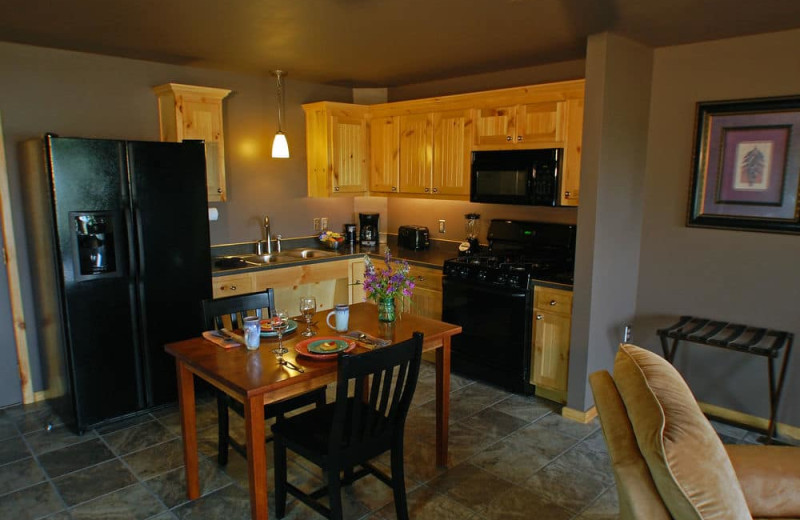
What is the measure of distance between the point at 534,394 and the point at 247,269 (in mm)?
2340

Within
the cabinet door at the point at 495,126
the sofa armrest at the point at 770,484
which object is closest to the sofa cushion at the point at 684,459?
the sofa armrest at the point at 770,484

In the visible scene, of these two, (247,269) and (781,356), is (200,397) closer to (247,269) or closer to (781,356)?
(247,269)

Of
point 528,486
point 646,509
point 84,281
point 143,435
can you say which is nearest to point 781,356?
point 528,486

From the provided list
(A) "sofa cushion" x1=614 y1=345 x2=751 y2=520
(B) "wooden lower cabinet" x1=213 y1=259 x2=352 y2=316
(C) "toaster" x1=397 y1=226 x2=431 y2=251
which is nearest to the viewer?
(A) "sofa cushion" x1=614 y1=345 x2=751 y2=520

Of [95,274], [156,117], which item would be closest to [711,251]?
[95,274]

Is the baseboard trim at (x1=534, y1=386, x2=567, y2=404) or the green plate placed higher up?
the green plate

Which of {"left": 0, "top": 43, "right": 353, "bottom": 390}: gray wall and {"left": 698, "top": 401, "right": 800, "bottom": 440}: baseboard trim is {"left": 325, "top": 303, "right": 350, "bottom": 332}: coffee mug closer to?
{"left": 0, "top": 43, "right": 353, "bottom": 390}: gray wall

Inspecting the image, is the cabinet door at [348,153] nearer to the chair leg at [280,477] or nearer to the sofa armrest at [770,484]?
the chair leg at [280,477]

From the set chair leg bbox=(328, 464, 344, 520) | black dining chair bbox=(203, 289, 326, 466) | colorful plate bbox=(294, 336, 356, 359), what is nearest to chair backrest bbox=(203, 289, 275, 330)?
black dining chair bbox=(203, 289, 326, 466)

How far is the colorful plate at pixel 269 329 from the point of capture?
8.77 feet

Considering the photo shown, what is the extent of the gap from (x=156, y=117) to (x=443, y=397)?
301 cm

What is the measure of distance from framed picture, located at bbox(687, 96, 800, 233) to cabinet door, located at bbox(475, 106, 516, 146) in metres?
1.24

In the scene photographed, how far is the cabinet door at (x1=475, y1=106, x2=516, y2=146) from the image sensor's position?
4.08m

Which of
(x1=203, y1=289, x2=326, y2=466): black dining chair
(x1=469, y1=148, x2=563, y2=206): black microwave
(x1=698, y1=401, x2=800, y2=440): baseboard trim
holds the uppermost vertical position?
(x1=469, y1=148, x2=563, y2=206): black microwave
